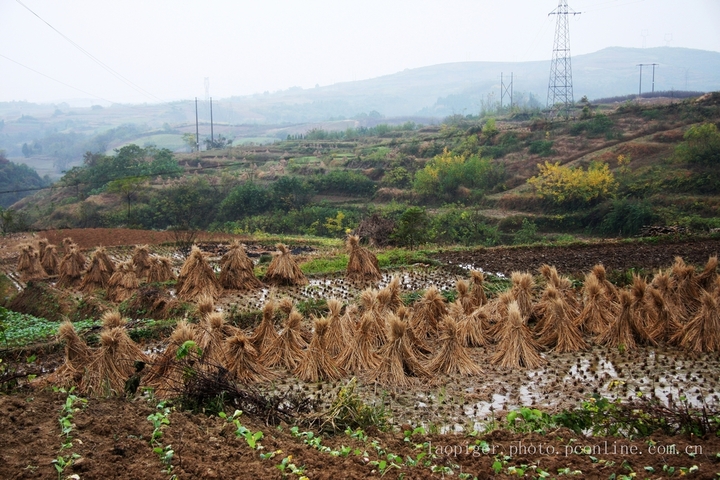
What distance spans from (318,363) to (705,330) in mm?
6579

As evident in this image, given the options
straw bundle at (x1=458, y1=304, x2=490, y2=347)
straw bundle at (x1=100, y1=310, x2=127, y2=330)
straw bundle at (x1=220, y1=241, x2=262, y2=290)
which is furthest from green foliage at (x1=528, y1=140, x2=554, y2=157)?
straw bundle at (x1=100, y1=310, x2=127, y2=330)

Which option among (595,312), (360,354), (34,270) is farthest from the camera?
(34,270)

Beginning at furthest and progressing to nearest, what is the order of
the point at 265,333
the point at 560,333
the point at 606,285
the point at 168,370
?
the point at 606,285, the point at 560,333, the point at 265,333, the point at 168,370

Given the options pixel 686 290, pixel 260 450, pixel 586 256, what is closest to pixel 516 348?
pixel 686 290

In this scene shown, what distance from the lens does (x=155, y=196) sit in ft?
142

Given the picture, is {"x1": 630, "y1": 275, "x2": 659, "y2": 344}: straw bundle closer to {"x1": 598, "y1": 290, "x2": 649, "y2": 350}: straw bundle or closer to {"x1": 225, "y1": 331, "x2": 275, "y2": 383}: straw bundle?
{"x1": 598, "y1": 290, "x2": 649, "y2": 350}: straw bundle

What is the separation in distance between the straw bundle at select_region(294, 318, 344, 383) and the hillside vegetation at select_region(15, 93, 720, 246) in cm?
1351

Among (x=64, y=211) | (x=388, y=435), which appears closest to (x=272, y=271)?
(x=388, y=435)

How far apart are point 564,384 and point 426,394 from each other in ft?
6.77

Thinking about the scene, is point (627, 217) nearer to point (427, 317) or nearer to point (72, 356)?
point (427, 317)

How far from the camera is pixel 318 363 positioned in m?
9.20

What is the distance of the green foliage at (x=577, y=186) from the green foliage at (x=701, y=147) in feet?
13.8

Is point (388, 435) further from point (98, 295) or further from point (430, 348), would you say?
point (98, 295)

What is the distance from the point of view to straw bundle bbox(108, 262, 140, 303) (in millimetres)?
15609
